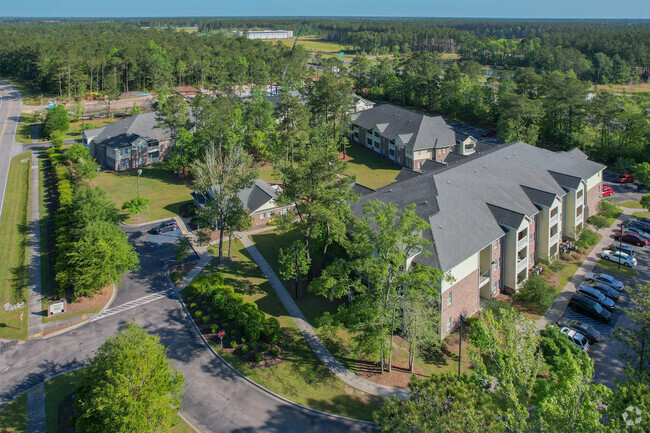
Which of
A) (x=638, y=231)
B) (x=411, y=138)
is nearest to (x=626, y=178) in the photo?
(x=638, y=231)

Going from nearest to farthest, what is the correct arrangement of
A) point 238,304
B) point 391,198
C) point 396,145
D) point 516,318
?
point 516,318, point 238,304, point 391,198, point 396,145

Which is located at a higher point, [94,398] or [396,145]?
[396,145]

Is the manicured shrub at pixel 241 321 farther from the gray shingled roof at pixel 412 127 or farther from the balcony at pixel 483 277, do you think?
the gray shingled roof at pixel 412 127

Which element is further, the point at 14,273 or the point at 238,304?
the point at 14,273

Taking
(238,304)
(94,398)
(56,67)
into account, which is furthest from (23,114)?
(94,398)

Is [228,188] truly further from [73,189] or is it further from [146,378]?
[73,189]

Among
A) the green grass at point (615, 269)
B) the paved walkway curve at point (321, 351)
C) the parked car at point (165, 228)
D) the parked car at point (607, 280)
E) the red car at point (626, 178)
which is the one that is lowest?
the paved walkway curve at point (321, 351)

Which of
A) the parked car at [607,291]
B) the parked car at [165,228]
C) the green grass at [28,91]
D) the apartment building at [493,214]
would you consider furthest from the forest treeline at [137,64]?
the parked car at [607,291]

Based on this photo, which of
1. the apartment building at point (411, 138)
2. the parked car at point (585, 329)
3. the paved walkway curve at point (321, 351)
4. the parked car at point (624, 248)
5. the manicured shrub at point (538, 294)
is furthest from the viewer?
the apartment building at point (411, 138)
